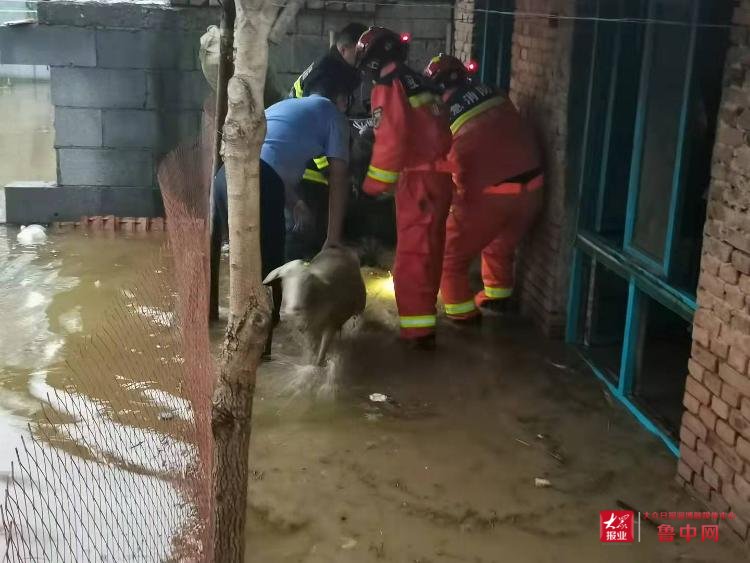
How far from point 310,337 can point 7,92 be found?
647 inches

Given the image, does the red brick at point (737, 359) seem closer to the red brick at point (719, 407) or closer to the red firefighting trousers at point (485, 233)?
the red brick at point (719, 407)

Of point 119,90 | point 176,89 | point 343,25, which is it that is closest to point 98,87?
point 119,90

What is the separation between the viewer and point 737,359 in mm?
3252

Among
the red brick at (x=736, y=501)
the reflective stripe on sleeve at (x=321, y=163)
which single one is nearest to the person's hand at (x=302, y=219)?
the reflective stripe on sleeve at (x=321, y=163)

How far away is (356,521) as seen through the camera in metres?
3.40

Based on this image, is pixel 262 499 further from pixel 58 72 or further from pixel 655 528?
pixel 58 72

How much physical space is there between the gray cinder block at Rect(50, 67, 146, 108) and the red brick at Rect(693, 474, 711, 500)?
588 cm

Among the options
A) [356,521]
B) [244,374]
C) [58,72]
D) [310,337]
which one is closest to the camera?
[244,374]

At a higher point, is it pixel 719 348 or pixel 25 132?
pixel 719 348

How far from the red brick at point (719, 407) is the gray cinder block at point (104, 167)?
18.9ft

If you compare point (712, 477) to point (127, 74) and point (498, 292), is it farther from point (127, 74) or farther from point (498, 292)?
point (127, 74)

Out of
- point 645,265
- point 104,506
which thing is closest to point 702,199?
point 645,265

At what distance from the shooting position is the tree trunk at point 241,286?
236cm

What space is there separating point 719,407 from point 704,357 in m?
0.21
